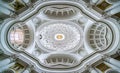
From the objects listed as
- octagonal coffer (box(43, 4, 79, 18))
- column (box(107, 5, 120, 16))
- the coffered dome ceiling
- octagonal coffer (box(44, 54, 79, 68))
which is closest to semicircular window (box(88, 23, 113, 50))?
the coffered dome ceiling

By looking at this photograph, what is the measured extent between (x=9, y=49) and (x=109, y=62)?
9874 mm

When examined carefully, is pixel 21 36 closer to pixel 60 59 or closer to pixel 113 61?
pixel 60 59

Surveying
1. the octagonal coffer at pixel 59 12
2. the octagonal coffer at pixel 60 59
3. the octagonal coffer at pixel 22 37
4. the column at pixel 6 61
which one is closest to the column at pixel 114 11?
the column at pixel 6 61

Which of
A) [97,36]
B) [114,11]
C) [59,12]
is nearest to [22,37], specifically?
[59,12]

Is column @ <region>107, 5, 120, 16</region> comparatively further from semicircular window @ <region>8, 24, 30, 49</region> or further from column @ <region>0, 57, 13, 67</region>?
semicircular window @ <region>8, 24, 30, 49</region>

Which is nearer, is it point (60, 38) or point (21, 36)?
point (21, 36)

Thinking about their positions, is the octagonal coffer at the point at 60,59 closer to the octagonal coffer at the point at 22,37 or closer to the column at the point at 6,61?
the octagonal coffer at the point at 22,37

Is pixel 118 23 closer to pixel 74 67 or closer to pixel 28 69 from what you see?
pixel 74 67

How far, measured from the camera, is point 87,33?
113 feet

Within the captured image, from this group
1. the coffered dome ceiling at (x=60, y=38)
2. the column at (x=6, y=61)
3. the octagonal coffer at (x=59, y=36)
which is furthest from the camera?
the octagonal coffer at (x=59, y=36)

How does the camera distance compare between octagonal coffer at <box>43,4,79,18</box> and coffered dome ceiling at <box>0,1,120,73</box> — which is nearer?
coffered dome ceiling at <box>0,1,120,73</box>

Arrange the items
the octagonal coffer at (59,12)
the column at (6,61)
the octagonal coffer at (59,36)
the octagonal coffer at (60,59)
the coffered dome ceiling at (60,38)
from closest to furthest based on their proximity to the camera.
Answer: the column at (6,61) → the coffered dome ceiling at (60,38) → the octagonal coffer at (59,12) → the octagonal coffer at (60,59) → the octagonal coffer at (59,36)

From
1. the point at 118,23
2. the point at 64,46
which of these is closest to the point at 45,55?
the point at 64,46

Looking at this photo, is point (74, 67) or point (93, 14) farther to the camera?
point (74, 67)
